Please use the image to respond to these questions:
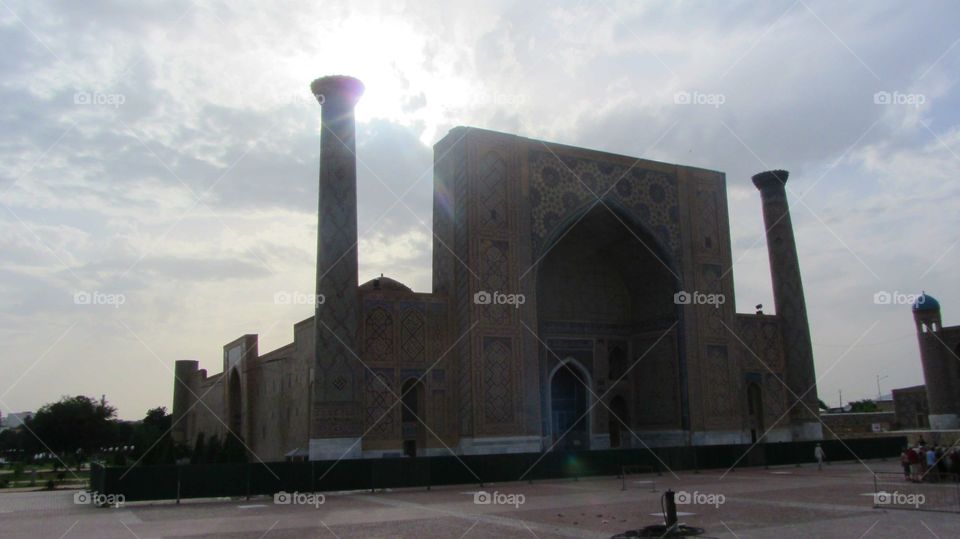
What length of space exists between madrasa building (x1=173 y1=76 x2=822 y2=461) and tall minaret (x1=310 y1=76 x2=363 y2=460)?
36 millimetres

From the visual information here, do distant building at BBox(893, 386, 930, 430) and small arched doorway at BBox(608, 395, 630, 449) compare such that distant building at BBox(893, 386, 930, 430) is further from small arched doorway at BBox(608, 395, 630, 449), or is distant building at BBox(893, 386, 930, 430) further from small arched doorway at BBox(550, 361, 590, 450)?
small arched doorway at BBox(550, 361, 590, 450)

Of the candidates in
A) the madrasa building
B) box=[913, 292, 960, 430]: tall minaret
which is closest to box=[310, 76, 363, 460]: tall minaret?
the madrasa building

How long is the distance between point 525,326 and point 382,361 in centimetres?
417

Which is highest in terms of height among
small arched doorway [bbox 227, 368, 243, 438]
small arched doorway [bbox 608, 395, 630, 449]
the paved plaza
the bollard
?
small arched doorway [bbox 227, 368, 243, 438]

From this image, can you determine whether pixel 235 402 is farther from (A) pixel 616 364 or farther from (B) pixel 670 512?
Answer: (B) pixel 670 512

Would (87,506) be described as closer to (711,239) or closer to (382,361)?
(382,361)

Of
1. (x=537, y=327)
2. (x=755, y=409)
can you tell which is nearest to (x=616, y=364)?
(x=755, y=409)

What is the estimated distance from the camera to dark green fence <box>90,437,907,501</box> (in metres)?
14.6

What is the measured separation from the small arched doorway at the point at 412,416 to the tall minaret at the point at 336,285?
1.65 m

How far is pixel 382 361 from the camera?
1994 cm

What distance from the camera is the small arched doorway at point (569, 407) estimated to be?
2428 centimetres

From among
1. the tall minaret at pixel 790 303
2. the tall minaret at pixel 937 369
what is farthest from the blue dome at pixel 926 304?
the tall minaret at pixel 790 303

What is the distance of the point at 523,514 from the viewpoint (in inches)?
466

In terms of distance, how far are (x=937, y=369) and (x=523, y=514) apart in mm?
29204
